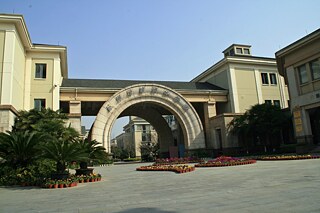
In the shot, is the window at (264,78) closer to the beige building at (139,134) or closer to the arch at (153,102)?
the arch at (153,102)

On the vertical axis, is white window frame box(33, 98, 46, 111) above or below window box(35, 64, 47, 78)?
below

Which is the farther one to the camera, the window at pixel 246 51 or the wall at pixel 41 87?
the window at pixel 246 51

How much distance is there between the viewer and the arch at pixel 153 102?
2641 cm

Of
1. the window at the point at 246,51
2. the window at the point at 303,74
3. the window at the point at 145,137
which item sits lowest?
the window at the point at 145,137

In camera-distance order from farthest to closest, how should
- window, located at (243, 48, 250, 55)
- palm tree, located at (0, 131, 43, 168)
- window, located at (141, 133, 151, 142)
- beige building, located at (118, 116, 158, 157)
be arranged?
1. window, located at (141, 133, 151, 142)
2. beige building, located at (118, 116, 158, 157)
3. window, located at (243, 48, 250, 55)
4. palm tree, located at (0, 131, 43, 168)

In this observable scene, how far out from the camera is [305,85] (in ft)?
73.8

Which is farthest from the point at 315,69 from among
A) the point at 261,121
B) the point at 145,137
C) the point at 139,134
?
the point at 139,134

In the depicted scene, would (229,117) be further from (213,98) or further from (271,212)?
(271,212)

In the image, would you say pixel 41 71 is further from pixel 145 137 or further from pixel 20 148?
pixel 145 137

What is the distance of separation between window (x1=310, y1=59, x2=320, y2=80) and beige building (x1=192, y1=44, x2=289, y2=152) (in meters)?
8.72

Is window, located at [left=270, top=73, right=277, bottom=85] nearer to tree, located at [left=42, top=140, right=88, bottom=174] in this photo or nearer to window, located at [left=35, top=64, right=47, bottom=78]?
window, located at [left=35, top=64, right=47, bottom=78]

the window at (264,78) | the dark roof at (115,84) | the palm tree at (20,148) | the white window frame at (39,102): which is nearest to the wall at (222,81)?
the dark roof at (115,84)

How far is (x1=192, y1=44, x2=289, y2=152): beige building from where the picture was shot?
99.2ft

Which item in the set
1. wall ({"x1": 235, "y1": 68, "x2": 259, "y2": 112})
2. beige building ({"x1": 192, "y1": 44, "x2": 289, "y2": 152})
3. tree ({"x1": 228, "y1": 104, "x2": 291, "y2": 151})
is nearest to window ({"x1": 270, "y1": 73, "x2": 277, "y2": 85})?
beige building ({"x1": 192, "y1": 44, "x2": 289, "y2": 152})
